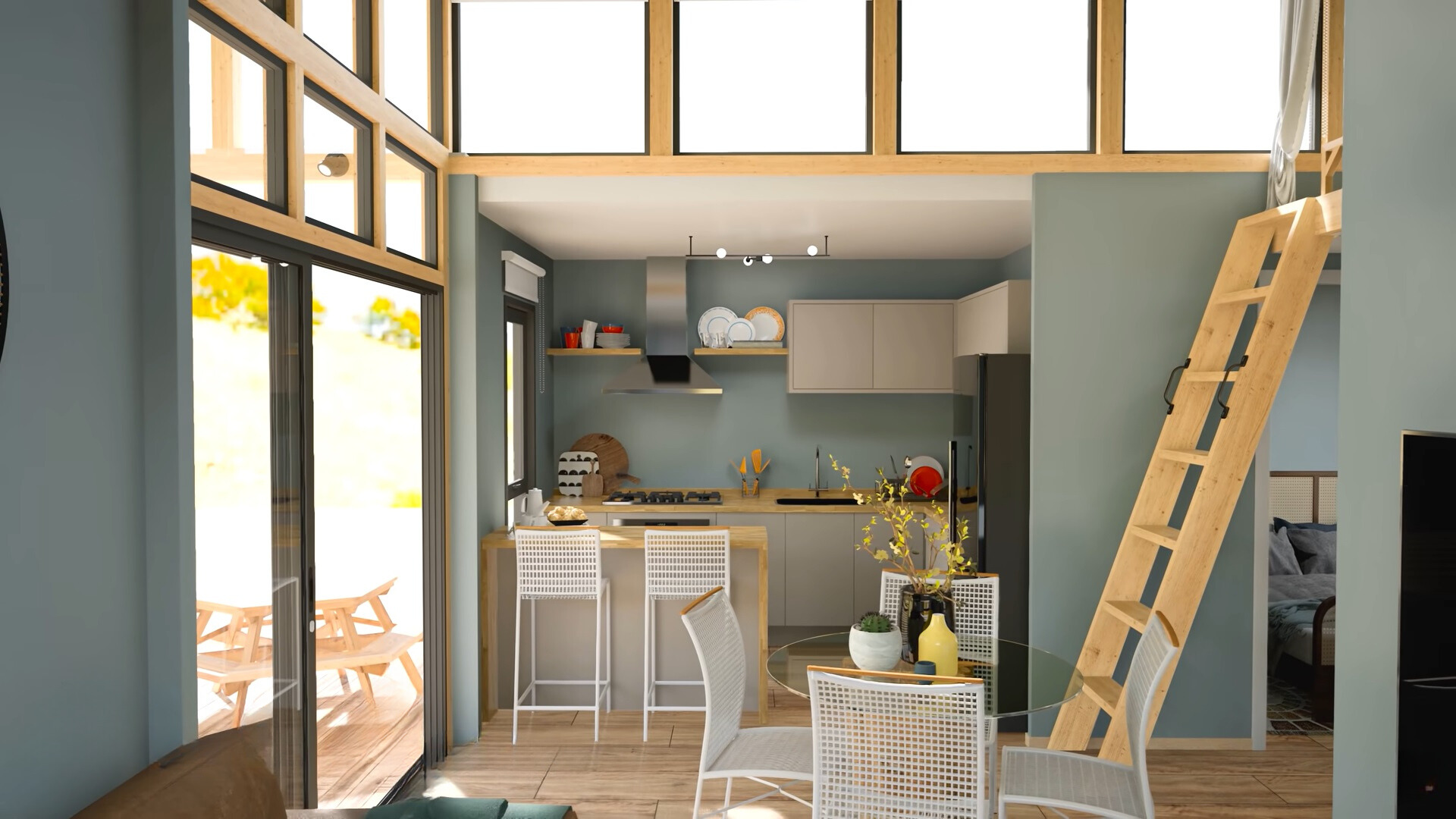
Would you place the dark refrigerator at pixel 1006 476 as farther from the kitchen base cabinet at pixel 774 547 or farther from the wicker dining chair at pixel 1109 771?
the kitchen base cabinet at pixel 774 547

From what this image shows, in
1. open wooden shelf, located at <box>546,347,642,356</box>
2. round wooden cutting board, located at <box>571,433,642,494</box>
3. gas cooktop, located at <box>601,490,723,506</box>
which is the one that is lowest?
gas cooktop, located at <box>601,490,723,506</box>

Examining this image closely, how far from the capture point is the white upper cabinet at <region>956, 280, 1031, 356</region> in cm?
482

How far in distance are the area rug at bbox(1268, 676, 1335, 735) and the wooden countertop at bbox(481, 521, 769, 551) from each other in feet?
8.83

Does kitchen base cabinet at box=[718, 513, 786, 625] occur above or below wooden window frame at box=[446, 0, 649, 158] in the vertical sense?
below

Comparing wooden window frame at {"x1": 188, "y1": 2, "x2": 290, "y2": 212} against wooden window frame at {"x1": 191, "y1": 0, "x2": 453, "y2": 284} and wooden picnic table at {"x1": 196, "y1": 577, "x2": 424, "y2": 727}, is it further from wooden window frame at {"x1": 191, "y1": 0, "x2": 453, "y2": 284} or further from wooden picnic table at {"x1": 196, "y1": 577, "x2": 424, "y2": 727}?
wooden picnic table at {"x1": 196, "y1": 577, "x2": 424, "y2": 727}

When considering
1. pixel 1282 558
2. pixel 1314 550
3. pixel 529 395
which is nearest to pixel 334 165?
pixel 529 395

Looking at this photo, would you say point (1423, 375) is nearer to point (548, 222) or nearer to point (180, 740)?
point (180, 740)

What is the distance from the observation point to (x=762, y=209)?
4.52m

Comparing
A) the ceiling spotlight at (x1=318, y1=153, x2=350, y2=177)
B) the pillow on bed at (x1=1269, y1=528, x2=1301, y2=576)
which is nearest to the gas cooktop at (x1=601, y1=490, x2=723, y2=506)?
the ceiling spotlight at (x1=318, y1=153, x2=350, y2=177)

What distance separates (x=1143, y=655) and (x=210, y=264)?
302 cm

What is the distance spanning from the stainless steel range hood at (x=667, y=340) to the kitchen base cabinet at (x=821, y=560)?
108cm

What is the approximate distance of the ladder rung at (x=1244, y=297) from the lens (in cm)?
357

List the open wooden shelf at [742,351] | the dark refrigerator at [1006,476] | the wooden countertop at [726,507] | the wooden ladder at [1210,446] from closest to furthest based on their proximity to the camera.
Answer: the wooden ladder at [1210,446] → the dark refrigerator at [1006,476] → the wooden countertop at [726,507] → the open wooden shelf at [742,351]

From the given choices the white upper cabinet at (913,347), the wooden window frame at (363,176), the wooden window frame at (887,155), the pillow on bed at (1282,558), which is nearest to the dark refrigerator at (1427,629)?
the wooden window frame at (887,155)
